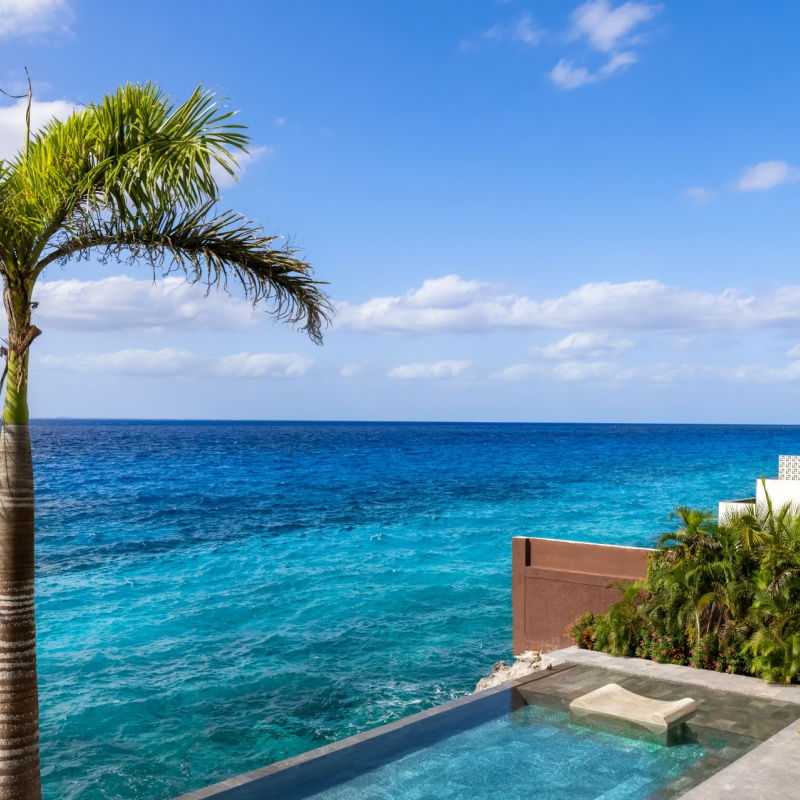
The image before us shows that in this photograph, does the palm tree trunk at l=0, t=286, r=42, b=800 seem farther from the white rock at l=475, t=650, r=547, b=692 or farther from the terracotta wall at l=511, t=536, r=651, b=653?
the terracotta wall at l=511, t=536, r=651, b=653

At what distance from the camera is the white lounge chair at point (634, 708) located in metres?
10.2

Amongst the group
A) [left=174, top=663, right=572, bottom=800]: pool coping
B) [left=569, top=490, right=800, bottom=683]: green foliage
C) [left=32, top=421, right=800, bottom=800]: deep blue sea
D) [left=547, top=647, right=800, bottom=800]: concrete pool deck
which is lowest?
[left=32, top=421, right=800, bottom=800]: deep blue sea

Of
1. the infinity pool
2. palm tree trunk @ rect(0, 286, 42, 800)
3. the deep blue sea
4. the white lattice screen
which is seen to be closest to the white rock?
the deep blue sea

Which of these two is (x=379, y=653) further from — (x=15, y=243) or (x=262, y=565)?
(x=15, y=243)

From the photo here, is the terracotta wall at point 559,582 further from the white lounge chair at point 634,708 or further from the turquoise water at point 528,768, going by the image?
the turquoise water at point 528,768

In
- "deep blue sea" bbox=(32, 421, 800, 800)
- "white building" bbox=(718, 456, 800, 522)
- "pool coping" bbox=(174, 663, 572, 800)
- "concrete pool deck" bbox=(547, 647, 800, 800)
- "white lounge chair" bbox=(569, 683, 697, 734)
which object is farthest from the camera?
"deep blue sea" bbox=(32, 421, 800, 800)

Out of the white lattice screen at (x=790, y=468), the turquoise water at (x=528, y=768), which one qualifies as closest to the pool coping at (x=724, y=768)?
the turquoise water at (x=528, y=768)

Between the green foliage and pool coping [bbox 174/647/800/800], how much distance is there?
325 millimetres

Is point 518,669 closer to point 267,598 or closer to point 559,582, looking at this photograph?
point 559,582

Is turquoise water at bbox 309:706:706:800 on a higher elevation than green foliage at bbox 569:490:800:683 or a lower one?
lower

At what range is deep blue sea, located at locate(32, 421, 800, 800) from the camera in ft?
62.4

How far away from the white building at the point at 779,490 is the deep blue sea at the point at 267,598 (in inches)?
327

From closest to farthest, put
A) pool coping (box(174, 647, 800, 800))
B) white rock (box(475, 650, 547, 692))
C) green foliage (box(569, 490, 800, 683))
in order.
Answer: pool coping (box(174, 647, 800, 800))
green foliage (box(569, 490, 800, 683))
white rock (box(475, 650, 547, 692))

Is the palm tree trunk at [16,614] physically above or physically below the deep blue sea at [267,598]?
above
